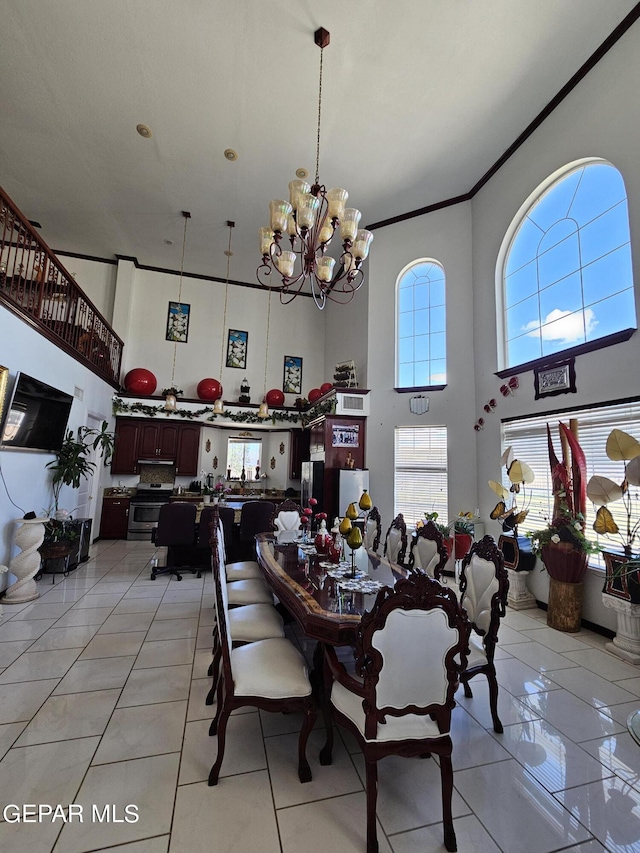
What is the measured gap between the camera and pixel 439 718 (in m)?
1.54

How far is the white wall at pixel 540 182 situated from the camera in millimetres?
3498

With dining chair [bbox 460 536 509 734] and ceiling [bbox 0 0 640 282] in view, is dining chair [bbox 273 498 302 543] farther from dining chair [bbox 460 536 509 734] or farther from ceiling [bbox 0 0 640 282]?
ceiling [bbox 0 0 640 282]

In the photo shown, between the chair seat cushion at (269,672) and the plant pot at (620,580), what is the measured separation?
2705mm

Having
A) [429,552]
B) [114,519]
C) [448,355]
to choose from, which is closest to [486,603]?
[429,552]

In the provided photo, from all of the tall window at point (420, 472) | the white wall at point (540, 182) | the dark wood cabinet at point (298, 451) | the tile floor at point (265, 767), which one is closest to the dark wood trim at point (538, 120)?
the white wall at point (540, 182)

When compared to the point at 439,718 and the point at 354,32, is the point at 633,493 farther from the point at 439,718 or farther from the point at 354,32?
the point at 354,32

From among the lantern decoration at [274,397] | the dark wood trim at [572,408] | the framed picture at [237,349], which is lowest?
the dark wood trim at [572,408]

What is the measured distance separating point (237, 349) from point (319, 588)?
7.42 m

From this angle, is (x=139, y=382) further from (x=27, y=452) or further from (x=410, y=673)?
(x=410, y=673)

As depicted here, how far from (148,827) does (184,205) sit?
747 cm

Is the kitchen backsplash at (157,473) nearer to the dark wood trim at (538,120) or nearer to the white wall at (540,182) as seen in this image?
the white wall at (540,182)

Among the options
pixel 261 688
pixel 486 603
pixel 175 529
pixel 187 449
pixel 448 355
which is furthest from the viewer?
pixel 187 449

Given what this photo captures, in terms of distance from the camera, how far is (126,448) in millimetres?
7535

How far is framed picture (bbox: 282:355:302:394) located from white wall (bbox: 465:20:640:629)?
14.9 ft
